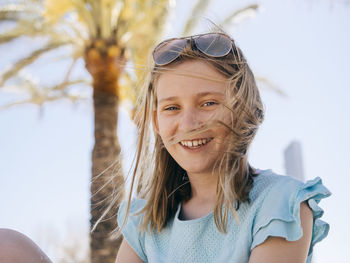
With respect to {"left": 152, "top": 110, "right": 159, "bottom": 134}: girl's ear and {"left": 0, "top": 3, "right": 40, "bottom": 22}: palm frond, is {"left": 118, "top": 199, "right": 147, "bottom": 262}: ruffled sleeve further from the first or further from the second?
{"left": 0, "top": 3, "right": 40, "bottom": 22}: palm frond

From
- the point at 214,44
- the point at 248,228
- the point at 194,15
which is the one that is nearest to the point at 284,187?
the point at 248,228

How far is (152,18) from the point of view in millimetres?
9539

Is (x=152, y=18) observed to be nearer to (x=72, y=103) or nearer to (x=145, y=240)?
(x=72, y=103)

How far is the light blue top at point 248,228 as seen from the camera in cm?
204

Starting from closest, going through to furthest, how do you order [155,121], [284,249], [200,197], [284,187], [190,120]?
[284,249] < [284,187] < [190,120] < [200,197] < [155,121]

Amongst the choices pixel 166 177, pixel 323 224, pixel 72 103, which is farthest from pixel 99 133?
pixel 323 224

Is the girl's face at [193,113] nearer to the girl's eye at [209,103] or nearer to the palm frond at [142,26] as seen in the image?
the girl's eye at [209,103]

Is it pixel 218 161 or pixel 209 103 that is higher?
pixel 209 103

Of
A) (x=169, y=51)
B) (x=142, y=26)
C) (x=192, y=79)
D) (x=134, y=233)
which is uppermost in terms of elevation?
(x=142, y=26)

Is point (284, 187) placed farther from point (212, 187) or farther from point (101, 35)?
point (101, 35)

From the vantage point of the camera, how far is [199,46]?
2.38 meters

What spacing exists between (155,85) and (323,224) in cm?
105

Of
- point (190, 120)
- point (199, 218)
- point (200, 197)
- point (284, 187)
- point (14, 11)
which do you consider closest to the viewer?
point (284, 187)

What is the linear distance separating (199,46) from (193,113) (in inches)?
13.4
